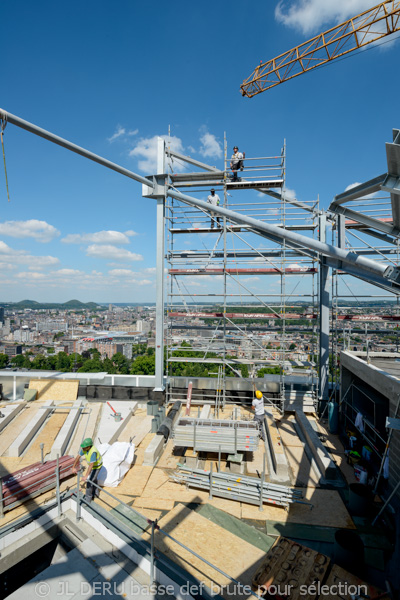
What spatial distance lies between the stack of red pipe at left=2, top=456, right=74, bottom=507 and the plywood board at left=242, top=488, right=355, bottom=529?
14.0 ft

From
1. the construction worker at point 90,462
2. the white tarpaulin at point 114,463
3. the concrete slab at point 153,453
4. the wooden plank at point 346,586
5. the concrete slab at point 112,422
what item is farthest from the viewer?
the concrete slab at point 112,422

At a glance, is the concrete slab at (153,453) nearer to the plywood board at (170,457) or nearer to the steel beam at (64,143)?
the plywood board at (170,457)

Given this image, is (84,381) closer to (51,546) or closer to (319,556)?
(51,546)

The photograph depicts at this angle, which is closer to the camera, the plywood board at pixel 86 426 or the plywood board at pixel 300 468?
the plywood board at pixel 300 468

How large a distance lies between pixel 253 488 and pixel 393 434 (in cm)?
309

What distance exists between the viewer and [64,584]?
3.87 m

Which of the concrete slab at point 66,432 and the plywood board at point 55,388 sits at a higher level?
the plywood board at point 55,388

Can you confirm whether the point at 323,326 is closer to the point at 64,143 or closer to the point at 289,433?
the point at 289,433

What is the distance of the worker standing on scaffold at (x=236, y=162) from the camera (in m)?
12.0

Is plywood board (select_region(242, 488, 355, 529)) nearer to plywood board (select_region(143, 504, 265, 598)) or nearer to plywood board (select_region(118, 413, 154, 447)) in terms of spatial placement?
plywood board (select_region(143, 504, 265, 598))

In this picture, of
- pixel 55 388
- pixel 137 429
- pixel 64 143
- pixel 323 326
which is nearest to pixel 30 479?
pixel 137 429

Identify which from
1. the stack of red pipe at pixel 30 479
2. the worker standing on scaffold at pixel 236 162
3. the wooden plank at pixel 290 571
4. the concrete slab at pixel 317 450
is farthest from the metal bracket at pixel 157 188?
the wooden plank at pixel 290 571

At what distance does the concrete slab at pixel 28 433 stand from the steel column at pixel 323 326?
33.4 feet

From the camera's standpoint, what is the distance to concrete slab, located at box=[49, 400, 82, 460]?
7885 millimetres
